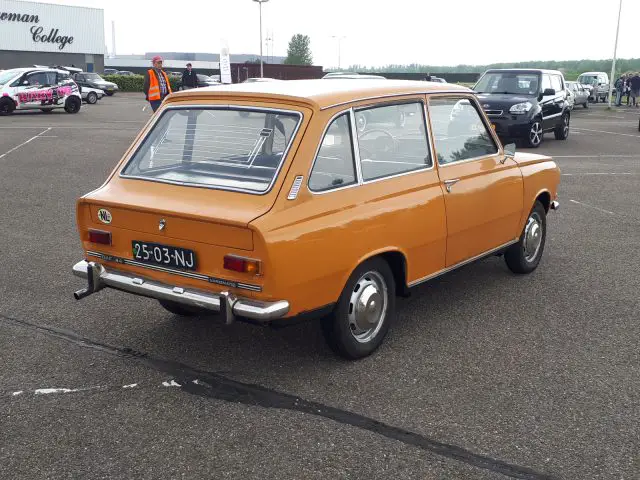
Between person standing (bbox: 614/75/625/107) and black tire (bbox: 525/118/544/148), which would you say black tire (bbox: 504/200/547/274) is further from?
person standing (bbox: 614/75/625/107)

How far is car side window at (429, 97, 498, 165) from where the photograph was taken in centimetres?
533

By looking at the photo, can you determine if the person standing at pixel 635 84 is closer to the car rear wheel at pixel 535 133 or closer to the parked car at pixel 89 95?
the car rear wheel at pixel 535 133

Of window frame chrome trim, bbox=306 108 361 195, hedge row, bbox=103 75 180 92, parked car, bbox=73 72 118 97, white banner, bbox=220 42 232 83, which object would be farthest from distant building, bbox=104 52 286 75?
window frame chrome trim, bbox=306 108 361 195

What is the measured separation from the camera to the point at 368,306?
182 inches

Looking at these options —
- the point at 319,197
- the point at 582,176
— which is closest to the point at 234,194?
the point at 319,197

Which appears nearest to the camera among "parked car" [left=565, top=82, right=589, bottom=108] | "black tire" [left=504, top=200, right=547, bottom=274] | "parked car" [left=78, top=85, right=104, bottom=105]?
"black tire" [left=504, top=200, right=547, bottom=274]

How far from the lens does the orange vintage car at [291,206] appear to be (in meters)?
4.06

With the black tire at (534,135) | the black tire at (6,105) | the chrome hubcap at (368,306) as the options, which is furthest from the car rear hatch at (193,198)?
the black tire at (6,105)

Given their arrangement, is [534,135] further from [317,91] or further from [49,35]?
[49,35]

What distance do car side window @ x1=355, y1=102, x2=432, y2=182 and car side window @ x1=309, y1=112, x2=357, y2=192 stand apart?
0.11 m

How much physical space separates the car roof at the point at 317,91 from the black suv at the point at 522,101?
11756 millimetres

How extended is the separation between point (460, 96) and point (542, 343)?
2018 millimetres

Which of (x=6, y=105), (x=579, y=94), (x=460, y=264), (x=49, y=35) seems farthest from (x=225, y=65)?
(x=49, y=35)

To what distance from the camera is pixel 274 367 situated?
4.55 m
